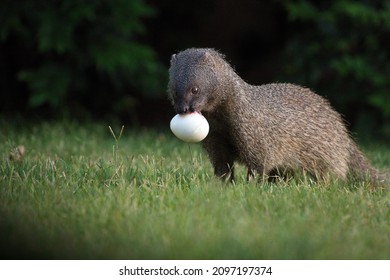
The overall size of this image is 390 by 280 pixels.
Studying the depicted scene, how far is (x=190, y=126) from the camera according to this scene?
472 cm

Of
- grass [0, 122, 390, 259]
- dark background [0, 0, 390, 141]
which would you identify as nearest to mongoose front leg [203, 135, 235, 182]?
grass [0, 122, 390, 259]

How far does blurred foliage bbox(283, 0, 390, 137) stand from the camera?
9102mm

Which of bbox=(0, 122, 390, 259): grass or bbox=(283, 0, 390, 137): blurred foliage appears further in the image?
bbox=(283, 0, 390, 137): blurred foliage

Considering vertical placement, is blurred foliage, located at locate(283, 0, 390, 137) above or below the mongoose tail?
above

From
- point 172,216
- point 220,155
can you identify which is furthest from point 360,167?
point 172,216

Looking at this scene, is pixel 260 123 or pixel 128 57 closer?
pixel 260 123

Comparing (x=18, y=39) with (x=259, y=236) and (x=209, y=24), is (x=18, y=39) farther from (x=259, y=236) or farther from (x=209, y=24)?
(x=259, y=236)

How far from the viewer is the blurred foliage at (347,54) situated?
29.9 ft

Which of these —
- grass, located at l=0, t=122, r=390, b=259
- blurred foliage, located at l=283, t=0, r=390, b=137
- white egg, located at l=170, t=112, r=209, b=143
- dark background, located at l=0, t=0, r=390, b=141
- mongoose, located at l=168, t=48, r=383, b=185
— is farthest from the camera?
blurred foliage, located at l=283, t=0, r=390, b=137

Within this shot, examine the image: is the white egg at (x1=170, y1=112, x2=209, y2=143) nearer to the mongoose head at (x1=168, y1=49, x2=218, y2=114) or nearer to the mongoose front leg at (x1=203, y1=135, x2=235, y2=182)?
the mongoose head at (x1=168, y1=49, x2=218, y2=114)

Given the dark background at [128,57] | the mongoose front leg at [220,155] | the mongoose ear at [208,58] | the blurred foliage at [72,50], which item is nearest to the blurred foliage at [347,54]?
the dark background at [128,57]

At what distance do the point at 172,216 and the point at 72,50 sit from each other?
560cm

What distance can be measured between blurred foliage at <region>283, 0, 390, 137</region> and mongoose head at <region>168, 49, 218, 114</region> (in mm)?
4427

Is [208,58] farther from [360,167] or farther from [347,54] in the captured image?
[347,54]
